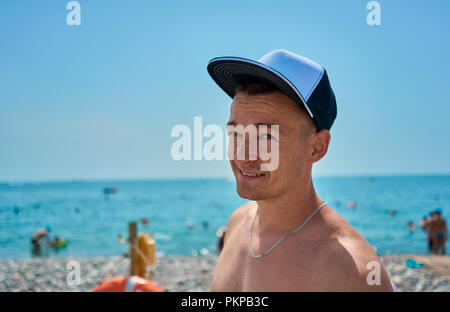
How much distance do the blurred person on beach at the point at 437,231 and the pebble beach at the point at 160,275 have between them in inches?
117

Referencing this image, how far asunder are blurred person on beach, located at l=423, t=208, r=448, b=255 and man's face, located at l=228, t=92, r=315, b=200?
1491 cm

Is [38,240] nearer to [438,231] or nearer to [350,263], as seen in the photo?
[438,231]

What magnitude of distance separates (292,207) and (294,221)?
0.25ft

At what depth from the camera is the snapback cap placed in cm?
148

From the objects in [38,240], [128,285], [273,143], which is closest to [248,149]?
[273,143]

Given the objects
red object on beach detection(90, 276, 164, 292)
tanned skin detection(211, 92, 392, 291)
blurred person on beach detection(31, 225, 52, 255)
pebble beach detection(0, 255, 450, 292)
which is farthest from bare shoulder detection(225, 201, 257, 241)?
blurred person on beach detection(31, 225, 52, 255)

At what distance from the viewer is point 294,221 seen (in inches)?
69.2

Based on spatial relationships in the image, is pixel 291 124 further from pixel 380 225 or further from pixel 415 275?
pixel 380 225

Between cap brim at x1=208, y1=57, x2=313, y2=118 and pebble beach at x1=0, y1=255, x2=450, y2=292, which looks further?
pebble beach at x1=0, y1=255, x2=450, y2=292

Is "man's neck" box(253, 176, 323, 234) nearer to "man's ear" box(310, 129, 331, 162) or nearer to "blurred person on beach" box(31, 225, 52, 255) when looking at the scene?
"man's ear" box(310, 129, 331, 162)

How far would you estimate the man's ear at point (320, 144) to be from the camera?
1.62 m

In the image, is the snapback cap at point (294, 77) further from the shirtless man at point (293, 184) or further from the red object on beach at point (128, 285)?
the red object on beach at point (128, 285)

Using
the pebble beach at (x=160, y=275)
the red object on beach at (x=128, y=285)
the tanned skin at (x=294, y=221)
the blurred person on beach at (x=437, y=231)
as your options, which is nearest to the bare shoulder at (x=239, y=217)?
the tanned skin at (x=294, y=221)
